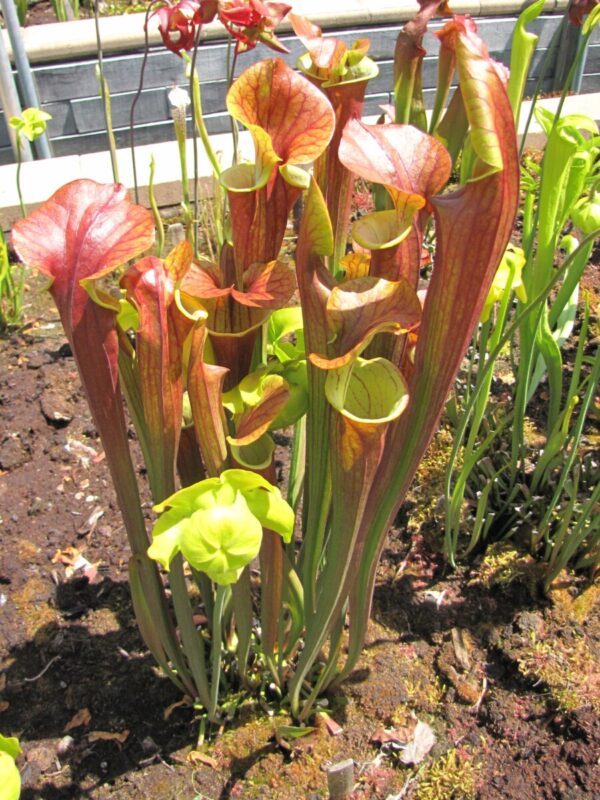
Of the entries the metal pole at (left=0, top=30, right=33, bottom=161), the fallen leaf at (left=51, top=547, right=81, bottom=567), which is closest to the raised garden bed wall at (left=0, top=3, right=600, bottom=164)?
the metal pole at (left=0, top=30, right=33, bottom=161)

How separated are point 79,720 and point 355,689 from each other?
500mm

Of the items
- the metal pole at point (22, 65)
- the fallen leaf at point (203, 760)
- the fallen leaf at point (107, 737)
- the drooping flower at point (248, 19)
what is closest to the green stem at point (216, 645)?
the fallen leaf at point (203, 760)

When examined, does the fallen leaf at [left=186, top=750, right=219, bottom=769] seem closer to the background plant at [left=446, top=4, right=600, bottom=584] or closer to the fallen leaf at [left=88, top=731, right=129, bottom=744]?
the fallen leaf at [left=88, top=731, right=129, bottom=744]

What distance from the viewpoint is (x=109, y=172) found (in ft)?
8.87

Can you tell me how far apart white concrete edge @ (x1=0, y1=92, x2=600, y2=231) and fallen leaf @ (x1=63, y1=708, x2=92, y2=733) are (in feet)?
6.29

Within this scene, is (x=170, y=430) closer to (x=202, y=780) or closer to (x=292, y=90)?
(x=292, y=90)

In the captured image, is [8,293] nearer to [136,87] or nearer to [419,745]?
[419,745]

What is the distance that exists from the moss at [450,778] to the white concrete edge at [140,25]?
315 centimetres

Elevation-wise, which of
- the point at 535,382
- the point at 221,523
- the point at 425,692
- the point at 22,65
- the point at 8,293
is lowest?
the point at 425,692

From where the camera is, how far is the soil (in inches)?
45.4

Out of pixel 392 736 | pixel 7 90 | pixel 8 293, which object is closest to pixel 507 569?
pixel 392 736

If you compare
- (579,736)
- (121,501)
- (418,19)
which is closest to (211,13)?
(418,19)

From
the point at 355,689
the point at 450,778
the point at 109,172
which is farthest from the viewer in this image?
the point at 109,172

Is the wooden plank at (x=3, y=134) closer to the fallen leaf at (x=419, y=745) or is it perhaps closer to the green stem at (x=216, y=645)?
the green stem at (x=216, y=645)
